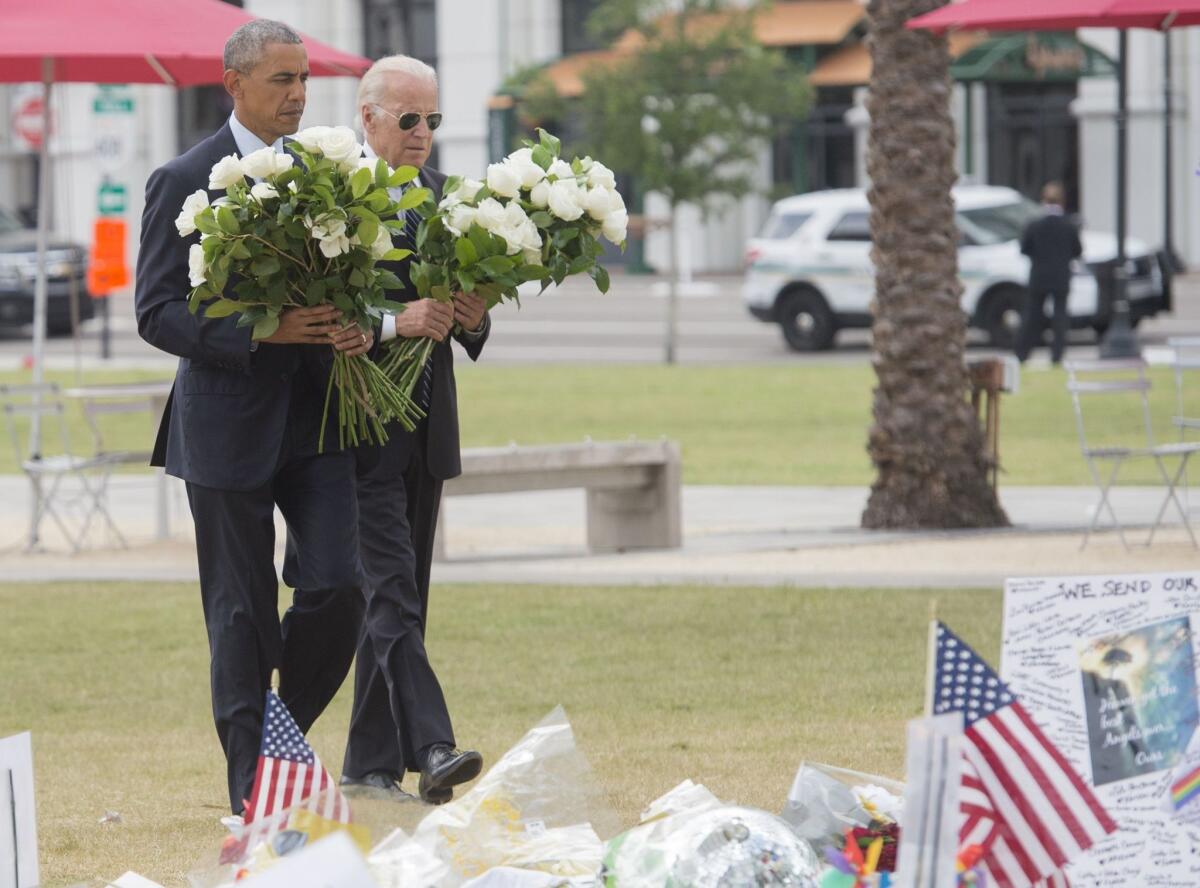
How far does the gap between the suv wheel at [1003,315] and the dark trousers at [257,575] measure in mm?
20079

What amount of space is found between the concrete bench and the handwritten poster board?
7340 millimetres

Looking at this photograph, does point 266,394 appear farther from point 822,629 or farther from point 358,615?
point 822,629

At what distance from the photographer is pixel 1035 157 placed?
1711 inches

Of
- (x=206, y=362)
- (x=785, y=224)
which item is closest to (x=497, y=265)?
(x=206, y=362)

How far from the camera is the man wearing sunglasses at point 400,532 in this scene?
594 cm

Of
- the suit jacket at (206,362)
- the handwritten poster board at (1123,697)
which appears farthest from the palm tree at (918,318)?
the handwritten poster board at (1123,697)

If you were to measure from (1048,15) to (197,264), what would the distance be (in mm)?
6969

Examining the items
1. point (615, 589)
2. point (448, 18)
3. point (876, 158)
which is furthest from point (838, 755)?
point (448, 18)

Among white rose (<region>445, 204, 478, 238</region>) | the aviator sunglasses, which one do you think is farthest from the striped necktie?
white rose (<region>445, 204, 478, 238</region>)

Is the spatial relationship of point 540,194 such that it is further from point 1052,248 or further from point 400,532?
point 1052,248

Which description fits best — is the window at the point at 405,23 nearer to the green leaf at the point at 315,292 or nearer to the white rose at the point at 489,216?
the white rose at the point at 489,216

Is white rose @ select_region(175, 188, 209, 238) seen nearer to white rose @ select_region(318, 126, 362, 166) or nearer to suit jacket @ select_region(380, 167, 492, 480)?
white rose @ select_region(318, 126, 362, 166)

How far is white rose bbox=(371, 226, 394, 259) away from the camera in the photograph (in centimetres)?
536

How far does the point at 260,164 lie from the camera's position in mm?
5227
